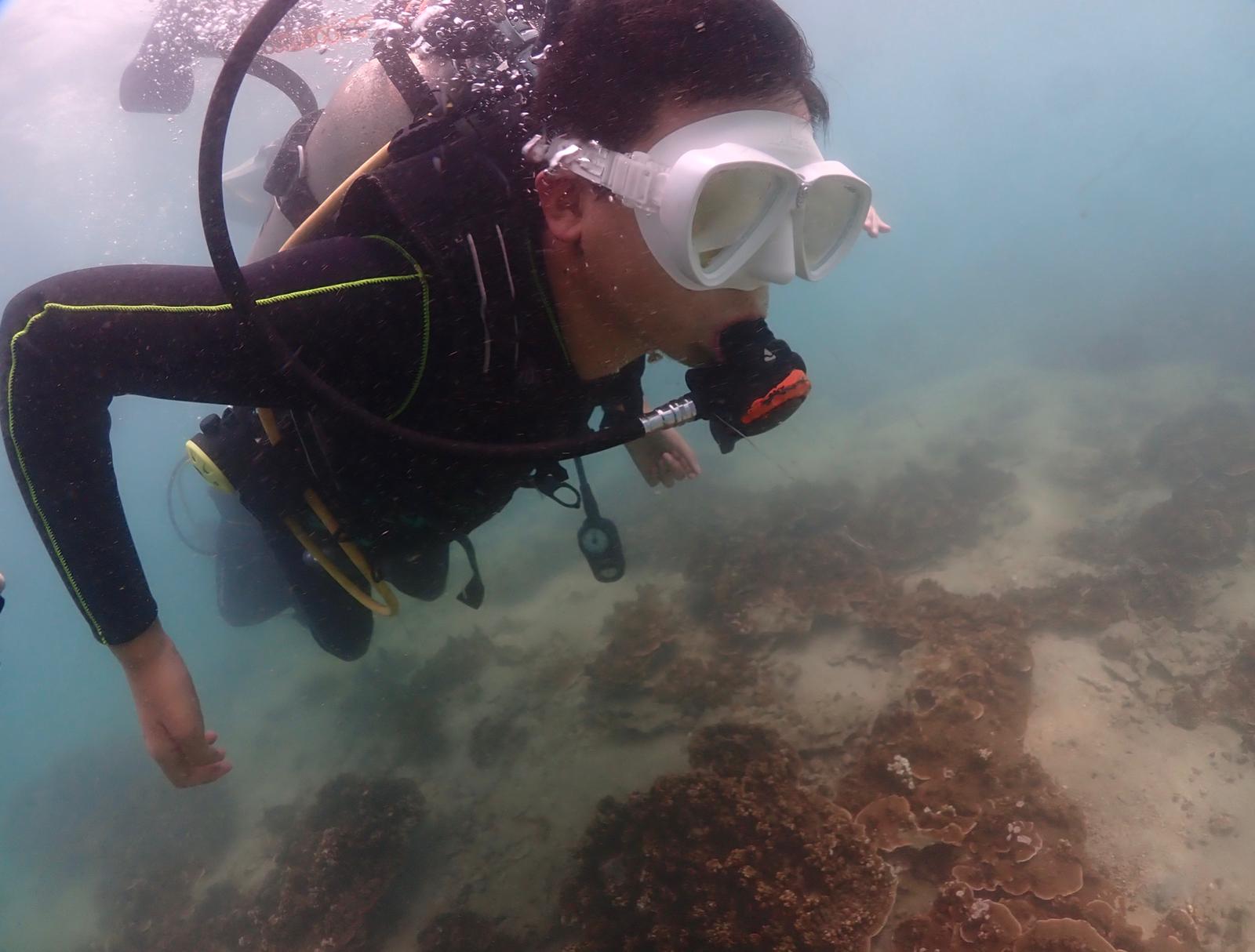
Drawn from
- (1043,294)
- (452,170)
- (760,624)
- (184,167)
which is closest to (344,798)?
(760,624)

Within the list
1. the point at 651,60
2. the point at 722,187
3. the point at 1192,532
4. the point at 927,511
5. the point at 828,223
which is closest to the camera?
the point at 651,60

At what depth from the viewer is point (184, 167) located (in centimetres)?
2130

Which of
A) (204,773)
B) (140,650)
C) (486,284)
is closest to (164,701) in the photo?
(140,650)

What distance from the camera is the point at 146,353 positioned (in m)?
1.51

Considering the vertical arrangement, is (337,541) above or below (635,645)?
above

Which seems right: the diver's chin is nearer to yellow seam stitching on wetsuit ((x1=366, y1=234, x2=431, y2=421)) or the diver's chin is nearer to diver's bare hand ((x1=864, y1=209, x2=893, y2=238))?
yellow seam stitching on wetsuit ((x1=366, y1=234, x2=431, y2=421))

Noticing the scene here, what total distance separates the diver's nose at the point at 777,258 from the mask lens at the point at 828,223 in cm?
26

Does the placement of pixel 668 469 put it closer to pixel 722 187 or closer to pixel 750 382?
pixel 750 382

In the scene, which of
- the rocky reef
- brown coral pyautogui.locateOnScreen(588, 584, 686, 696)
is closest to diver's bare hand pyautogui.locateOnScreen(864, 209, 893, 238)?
brown coral pyautogui.locateOnScreen(588, 584, 686, 696)

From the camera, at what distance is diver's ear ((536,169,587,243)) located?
5.48 ft

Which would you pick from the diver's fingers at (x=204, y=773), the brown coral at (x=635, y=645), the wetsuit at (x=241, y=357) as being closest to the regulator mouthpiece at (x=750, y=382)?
the wetsuit at (x=241, y=357)

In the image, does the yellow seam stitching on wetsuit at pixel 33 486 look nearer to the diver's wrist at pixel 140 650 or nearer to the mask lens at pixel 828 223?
the diver's wrist at pixel 140 650

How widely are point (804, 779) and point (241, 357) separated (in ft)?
14.7

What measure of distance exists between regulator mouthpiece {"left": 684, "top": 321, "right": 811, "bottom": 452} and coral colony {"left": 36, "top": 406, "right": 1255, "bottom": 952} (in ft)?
9.66
